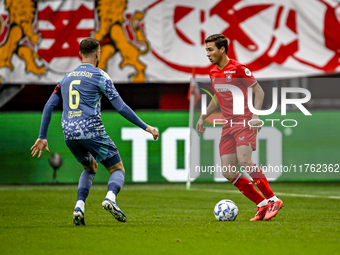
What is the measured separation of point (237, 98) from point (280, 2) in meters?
7.55

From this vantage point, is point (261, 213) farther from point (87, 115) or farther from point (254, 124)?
point (87, 115)

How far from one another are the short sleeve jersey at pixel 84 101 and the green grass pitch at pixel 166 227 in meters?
0.96

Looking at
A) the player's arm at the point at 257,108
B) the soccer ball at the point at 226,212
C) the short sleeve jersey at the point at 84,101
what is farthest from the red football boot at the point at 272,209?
the short sleeve jersey at the point at 84,101

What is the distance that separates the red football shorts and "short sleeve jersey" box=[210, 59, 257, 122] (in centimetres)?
13

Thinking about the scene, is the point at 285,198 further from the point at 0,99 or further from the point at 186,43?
the point at 0,99

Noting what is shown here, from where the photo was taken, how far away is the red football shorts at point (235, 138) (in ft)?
21.3

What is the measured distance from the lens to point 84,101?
581 centimetres

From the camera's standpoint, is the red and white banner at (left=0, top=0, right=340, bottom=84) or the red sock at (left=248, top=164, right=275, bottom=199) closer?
the red sock at (left=248, top=164, right=275, bottom=199)

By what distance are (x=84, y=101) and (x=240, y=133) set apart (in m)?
1.83

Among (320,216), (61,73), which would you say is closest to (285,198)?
(320,216)

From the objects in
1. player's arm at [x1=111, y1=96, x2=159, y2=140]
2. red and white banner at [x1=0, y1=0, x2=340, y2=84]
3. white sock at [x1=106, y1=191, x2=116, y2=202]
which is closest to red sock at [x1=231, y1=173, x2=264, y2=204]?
player's arm at [x1=111, y1=96, x2=159, y2=140]

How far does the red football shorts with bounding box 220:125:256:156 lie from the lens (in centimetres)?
648

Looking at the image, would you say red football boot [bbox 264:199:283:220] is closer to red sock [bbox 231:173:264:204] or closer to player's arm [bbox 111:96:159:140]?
red sock [bbox 231:173:264:204]

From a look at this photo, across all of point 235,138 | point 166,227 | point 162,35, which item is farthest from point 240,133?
point 162,35
